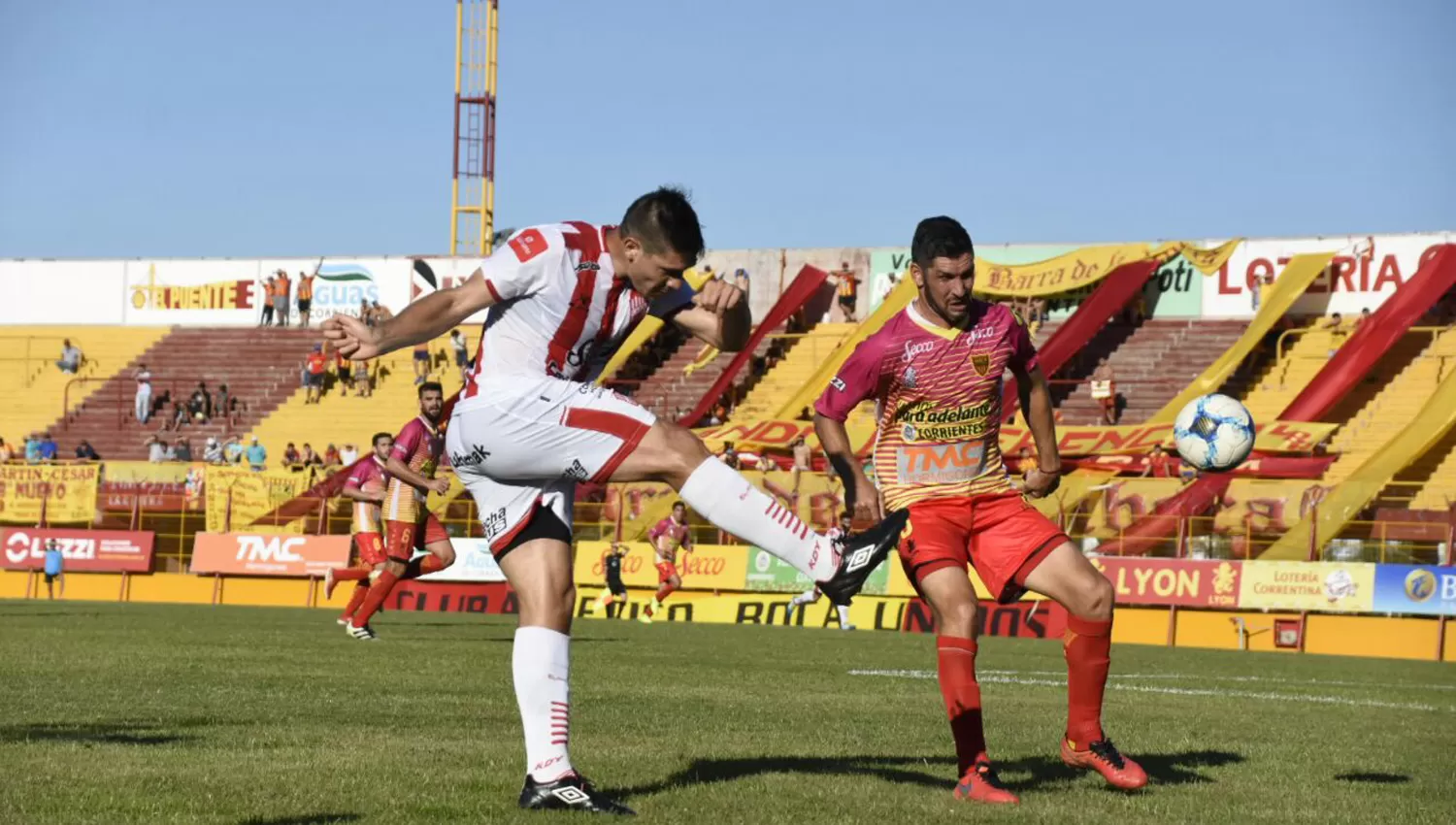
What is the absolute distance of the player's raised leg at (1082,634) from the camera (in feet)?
25.3

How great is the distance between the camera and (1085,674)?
7816mm

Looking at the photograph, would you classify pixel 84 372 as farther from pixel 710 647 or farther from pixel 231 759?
pixel 231 759

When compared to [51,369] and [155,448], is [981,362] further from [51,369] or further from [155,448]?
[51,369]

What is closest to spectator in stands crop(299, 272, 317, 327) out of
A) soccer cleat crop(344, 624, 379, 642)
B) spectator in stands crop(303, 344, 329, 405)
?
spectator in stands crop(303, 344, 329, 405)

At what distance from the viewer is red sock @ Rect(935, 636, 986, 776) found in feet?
23.9

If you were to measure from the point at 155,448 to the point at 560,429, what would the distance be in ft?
135

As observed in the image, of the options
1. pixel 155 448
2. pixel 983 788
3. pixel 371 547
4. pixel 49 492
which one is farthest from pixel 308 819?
pixel 155 448

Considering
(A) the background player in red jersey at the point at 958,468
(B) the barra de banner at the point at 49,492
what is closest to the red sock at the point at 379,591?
(A) the background player in red jersey at the point at 958,468

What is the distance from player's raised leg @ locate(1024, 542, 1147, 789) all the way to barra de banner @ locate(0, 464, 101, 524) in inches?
1176

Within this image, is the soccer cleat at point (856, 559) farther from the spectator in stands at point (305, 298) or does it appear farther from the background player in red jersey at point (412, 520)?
the spectator in stands at point (305, 298)

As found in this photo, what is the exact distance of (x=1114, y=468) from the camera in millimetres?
35438

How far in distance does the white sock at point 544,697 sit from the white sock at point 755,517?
78 cm

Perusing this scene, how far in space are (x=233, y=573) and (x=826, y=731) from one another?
26.0 metres

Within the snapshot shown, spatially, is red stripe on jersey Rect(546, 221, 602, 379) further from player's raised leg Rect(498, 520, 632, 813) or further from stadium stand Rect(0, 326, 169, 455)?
Answer: stadium stand Rect(0, 326, 169, 455)
